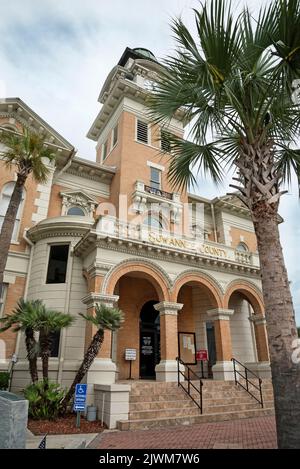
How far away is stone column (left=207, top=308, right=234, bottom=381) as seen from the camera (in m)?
14.3

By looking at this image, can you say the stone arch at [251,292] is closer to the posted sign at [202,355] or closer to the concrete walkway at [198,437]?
the posted sign at [202,355]

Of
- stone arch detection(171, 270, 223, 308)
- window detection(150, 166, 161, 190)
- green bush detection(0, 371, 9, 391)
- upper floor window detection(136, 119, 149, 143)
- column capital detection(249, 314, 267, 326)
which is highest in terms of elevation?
upper floor window detection(136, 119, 149, 143)

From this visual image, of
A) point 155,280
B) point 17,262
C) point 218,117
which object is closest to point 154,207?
point 155,280

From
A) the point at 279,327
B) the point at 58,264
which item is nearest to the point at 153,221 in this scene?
the point at 58,264

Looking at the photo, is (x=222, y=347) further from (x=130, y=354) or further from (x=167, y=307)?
(x=130, y=354)

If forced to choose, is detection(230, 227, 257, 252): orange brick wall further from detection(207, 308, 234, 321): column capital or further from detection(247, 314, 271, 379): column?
detection(207, 308, 234, 321): column capital

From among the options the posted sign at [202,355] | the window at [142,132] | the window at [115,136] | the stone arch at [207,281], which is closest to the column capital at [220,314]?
the stone arch at [207,281]

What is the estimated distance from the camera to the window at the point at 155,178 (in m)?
20.3

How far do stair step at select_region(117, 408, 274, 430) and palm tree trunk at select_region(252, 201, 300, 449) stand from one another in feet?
18.8

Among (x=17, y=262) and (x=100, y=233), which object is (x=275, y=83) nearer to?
(x=100, y=233)

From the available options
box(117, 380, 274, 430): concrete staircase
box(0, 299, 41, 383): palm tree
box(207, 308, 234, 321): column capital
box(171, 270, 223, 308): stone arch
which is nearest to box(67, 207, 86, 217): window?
box(171, 270, 223, 308): stone arch

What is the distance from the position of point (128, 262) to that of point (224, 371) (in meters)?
6.47

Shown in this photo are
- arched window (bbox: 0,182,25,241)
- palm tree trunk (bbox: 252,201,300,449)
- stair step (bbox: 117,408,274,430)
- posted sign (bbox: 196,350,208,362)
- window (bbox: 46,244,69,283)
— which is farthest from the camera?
posted sign (bbox: 196,350,208,362)
